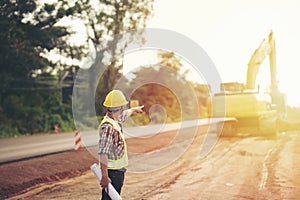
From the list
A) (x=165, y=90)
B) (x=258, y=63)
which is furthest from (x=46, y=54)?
(x=165, y=90)

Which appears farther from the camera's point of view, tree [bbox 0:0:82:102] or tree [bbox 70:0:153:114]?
tree [bbox 70:0:153:114]

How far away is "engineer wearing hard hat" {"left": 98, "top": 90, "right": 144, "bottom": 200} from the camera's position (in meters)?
4.95

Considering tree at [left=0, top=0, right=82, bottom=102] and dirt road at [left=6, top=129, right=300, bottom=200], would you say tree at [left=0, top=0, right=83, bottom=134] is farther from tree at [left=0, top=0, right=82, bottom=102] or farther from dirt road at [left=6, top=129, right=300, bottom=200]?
dirt road at [left=6, top=129, right=300, bottom=200]

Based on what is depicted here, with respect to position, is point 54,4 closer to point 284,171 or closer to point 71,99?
point 71,99

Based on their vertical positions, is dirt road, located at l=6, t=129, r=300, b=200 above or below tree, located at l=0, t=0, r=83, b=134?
below

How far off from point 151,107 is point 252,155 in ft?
107

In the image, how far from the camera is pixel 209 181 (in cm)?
992

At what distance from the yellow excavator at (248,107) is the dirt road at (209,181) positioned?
649 cm

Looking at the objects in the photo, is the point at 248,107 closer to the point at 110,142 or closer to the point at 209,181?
the point at 209,181

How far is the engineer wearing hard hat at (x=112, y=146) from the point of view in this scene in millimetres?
4953

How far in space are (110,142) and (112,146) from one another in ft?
0.33

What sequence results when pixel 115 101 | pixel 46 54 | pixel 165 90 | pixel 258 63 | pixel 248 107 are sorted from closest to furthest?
1. pixel 115 101
2. pixel 248 107
3. pixel 258 63
4. pixel 46 54
5. pixel 165 90

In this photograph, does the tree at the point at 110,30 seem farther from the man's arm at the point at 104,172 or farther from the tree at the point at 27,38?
the man's arm at the point at 104,172

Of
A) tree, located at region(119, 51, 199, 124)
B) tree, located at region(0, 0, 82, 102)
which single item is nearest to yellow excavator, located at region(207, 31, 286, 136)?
tree, located at region(0, 0, 82, 102)
